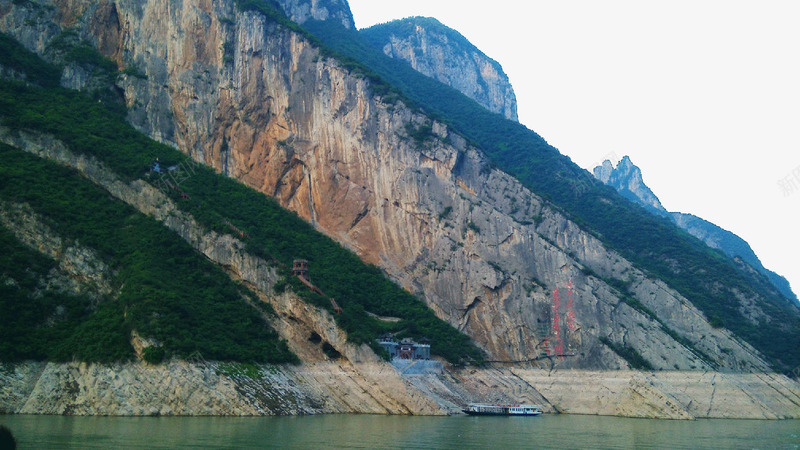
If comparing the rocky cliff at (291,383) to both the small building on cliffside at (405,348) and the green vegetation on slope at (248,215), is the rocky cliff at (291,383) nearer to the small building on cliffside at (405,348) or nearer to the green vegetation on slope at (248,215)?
the green vegetation on slope at (248,215)

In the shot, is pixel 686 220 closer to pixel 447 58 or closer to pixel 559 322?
pixel 447 58

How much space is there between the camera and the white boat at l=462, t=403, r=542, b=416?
58656mm

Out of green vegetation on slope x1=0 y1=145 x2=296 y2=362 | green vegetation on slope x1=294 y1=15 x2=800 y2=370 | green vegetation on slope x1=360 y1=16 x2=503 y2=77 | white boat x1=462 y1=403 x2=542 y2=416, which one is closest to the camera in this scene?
green vegetation on slope x1=0 y1=145 x2=296 y2=362

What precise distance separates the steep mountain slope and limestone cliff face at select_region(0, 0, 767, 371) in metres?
80.2

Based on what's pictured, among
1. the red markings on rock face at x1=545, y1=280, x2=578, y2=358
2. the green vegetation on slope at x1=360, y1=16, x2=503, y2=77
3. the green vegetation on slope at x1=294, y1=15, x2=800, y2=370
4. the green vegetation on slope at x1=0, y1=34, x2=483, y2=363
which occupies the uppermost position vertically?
the green vegetation on slope at x1=360, y1=16, x2=503, y2=77

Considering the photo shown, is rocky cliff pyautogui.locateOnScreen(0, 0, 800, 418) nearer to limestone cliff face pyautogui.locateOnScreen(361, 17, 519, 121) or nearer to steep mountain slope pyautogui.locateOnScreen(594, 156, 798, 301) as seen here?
limestone cliff face pyautogui.locateOnScreen(361, 17, 519, 121)

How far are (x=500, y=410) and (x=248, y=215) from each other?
30.1 m

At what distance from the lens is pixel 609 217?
329 ft

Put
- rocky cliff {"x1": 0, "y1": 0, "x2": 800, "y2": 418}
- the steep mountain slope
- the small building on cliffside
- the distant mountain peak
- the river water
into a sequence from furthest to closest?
the distant mountain peak, the steep mountain slope, the small building on cliffside, rocky cliff {"x1": 0, "y1": 0, "x2": 800, "y2": 418}, the river water

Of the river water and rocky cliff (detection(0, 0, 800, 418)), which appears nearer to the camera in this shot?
the river water

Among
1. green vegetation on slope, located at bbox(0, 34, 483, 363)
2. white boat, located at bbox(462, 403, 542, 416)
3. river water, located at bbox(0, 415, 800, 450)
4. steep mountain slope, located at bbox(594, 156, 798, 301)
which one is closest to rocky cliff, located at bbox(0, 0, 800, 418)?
green vegetation on slope, located at bbox(0, 34, 483, 363)

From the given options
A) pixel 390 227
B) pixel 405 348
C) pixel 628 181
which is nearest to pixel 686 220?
pixel 628 181

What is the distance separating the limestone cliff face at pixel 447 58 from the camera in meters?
→ 150

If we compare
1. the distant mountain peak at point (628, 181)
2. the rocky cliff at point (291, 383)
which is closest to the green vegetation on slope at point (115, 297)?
the rocky cliff at point (291, 383)
